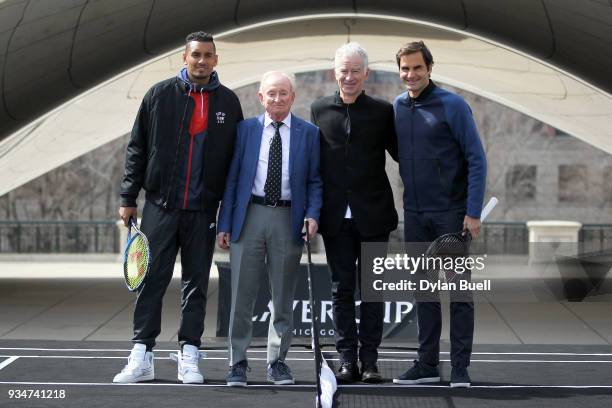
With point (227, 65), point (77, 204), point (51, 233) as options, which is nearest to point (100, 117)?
point (227, 65)

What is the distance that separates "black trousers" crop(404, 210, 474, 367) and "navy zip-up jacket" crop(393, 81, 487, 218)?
67 millimetres

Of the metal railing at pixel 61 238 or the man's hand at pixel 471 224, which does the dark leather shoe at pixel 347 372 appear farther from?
the metal railing at pixel 61 238

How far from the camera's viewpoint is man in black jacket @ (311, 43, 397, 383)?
7883 millimetres

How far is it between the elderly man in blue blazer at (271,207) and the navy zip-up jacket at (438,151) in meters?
0.62

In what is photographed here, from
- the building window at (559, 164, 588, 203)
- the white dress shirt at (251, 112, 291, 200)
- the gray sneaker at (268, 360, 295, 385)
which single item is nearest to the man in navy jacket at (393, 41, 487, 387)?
the white dress shirt at (251, 112, 291, 200)

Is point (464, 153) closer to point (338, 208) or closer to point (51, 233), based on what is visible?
point (338, 208)

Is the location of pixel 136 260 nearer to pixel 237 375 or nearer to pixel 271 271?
pixel 271 271

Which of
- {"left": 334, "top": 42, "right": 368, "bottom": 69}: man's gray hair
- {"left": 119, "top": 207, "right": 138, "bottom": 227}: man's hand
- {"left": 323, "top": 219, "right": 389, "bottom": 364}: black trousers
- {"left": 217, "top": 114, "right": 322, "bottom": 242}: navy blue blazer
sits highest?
{"left": 334, "top": 42, "right": 368, "bottom": 69}: man's gray hair

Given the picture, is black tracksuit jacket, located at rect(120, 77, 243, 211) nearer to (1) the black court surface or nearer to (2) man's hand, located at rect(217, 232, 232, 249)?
(2) man's hand, located at rect(217, 232, 232, 249)

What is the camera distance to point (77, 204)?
44.0 metres

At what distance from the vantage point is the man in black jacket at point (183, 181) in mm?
7918

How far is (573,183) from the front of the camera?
45.3 m

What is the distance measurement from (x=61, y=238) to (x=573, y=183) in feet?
63.1

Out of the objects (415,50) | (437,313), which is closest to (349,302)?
(437,313)
